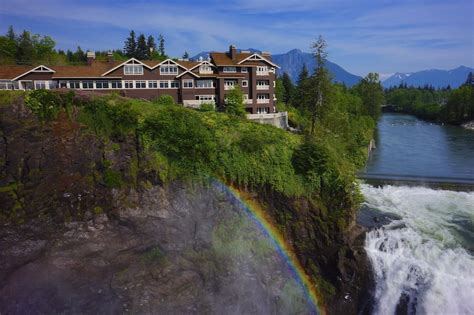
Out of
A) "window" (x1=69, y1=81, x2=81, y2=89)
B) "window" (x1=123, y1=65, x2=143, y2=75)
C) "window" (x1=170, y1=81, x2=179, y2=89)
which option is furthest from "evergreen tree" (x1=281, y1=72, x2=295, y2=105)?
"window" (x1=69, y1=81, x2=81, y2=89)

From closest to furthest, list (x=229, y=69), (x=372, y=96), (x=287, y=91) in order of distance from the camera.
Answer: (x=229, y=69)
(x=287, y=91)
(x=372, y=96)

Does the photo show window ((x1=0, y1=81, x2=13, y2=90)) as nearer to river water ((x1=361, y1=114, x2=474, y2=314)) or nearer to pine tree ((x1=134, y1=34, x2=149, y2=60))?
river water ((x1=361, y1=114, x2=474, y2=314))

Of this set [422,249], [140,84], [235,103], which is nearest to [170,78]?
[140,84]

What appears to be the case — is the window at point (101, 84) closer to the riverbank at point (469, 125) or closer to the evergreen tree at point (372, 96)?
the evergreen tree at point (372, 96)

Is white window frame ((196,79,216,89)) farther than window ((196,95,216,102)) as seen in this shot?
No

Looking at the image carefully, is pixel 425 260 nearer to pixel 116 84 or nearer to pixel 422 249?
pixel 422 249

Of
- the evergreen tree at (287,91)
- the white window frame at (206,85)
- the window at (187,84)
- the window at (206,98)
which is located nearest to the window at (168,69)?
the window at (187,84)
